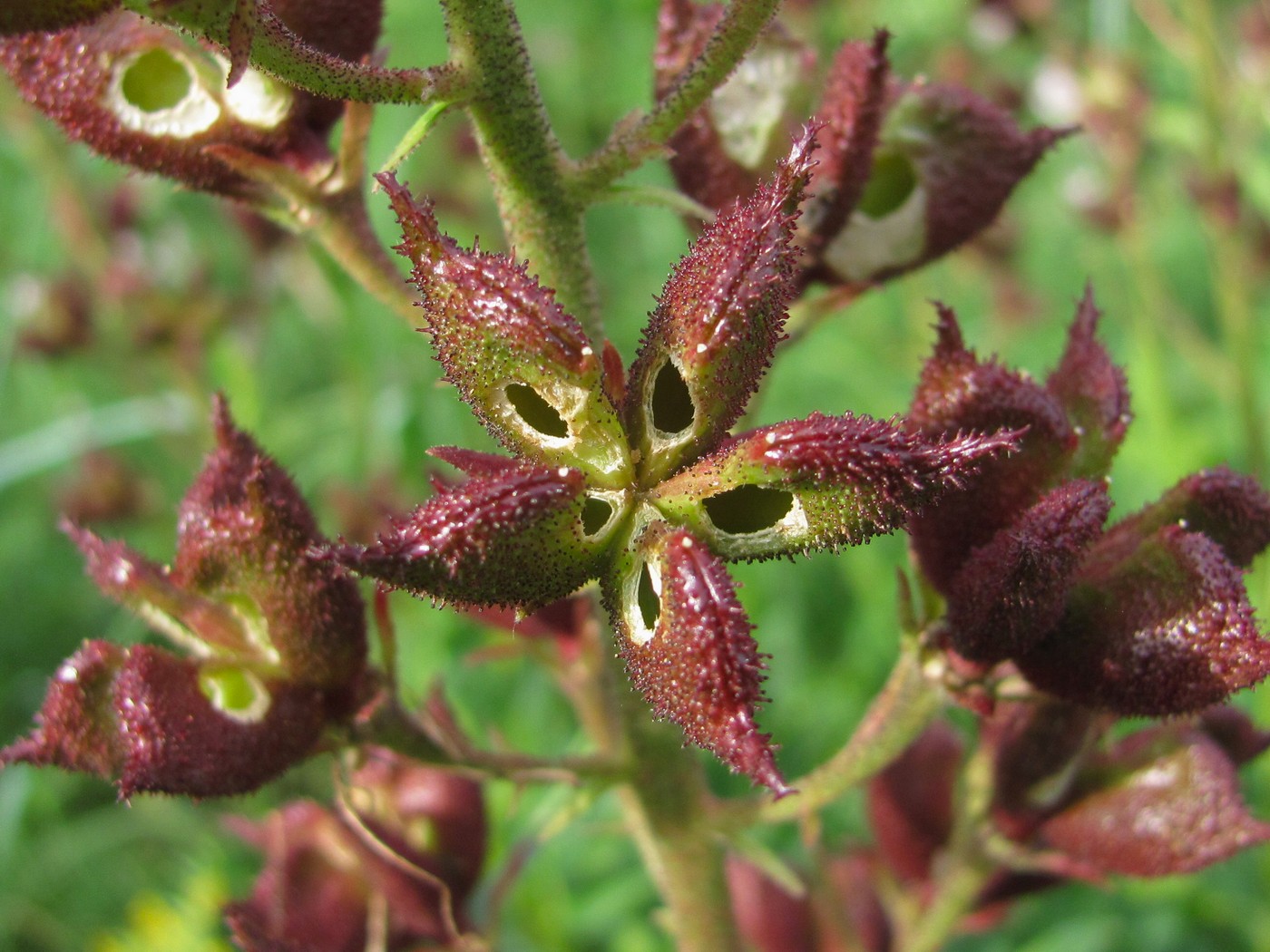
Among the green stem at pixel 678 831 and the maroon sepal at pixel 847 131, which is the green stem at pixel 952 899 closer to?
the green stem at pixel 678 831

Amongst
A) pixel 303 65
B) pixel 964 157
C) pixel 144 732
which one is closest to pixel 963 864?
pixel 964 157

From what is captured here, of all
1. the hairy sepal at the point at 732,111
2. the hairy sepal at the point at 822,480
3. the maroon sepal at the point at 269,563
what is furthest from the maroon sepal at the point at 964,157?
the maroon sepal at the point at 269,563

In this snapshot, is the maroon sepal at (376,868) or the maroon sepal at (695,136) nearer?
the maroon sepal at (695,136)

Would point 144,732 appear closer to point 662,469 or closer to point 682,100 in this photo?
point 662,469

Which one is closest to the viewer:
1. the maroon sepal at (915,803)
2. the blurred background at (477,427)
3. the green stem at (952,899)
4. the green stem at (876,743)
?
the green stem at (876,743)

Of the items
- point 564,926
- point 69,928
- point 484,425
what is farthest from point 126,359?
point 484,425

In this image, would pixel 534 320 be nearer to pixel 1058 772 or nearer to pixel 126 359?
pixel 1058 772
